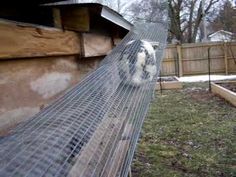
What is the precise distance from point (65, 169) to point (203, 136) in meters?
5.71

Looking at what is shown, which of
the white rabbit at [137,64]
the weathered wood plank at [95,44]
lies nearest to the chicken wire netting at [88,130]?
the white rabbit at [137,64]

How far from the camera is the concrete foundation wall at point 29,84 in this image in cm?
178

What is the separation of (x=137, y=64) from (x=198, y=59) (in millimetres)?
17987

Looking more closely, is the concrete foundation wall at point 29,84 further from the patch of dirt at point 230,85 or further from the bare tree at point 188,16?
the bare tree at point 188,16

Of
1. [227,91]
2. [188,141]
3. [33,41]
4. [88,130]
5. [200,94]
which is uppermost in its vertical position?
[33,41]

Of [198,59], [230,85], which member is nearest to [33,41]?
[230,85]

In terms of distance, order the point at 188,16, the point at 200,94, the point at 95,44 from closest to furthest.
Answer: the point at 95,44 < the point at 200,94 < the point at 188,16

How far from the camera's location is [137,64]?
2.26m

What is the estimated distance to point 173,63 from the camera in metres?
20.0

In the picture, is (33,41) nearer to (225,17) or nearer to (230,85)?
(230,85)

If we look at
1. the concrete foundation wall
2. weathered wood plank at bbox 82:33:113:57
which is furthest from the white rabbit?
the concrete foundation wall

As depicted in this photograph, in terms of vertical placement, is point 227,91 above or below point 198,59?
below

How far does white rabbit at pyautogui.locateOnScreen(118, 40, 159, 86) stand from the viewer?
2.07m

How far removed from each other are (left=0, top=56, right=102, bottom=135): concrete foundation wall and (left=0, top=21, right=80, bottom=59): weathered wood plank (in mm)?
52
